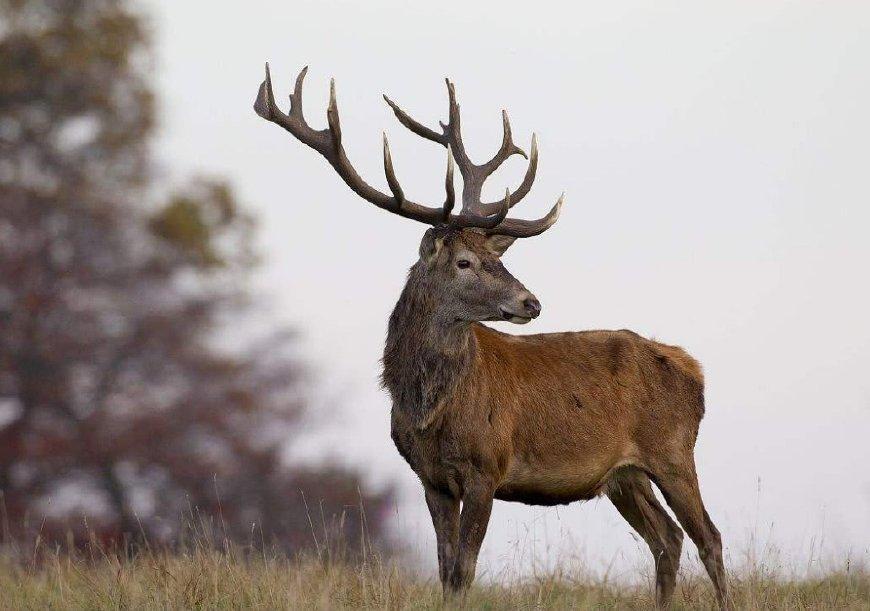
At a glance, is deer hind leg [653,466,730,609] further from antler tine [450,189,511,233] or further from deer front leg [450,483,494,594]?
antler tine [450,189,511,233]

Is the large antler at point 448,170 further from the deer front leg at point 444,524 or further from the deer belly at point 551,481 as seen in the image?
the deer front leg at point 444,524

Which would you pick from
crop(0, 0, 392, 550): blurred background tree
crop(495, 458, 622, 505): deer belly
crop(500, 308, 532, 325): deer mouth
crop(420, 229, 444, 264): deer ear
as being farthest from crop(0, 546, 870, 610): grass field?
crop(0, 0, 392, 550): blurred background tree

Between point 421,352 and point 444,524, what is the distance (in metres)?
0.95

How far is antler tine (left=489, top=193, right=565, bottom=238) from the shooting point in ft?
24.4

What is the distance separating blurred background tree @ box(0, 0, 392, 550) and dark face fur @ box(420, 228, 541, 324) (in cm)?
589

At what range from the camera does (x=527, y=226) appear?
7.56 m

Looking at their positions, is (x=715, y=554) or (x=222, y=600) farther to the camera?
(x=715, y=554)

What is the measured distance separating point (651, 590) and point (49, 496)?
22.8ft

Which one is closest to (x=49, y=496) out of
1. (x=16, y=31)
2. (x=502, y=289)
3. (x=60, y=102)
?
(x=60, y=102)

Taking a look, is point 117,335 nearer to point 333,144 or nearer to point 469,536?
point 333,144

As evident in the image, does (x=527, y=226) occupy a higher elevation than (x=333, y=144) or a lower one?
lower

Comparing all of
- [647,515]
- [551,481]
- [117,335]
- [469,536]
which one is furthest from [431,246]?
[117,335]

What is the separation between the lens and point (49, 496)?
12414mm

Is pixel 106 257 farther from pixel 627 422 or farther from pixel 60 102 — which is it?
pixel 627 422
